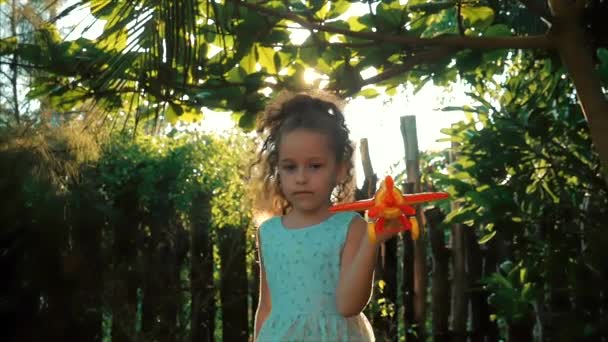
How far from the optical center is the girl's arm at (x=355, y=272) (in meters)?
1.92

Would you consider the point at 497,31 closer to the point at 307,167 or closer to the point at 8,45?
the point at 307,167

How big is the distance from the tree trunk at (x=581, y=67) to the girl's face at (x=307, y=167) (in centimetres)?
107

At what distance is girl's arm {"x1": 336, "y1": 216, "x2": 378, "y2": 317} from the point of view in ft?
6.31

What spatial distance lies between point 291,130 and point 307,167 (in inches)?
3.9

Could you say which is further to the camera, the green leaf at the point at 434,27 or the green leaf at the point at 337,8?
the green leaf at the point at 434,27

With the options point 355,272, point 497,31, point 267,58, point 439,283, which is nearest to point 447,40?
point 497,31

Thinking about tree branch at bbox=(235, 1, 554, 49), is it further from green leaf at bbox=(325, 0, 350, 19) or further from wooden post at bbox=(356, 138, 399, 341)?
wooden post at bbox=(356, 138, 399, 341)

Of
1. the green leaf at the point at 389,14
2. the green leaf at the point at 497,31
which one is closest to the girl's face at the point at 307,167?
the green leaf at the point at 389,14

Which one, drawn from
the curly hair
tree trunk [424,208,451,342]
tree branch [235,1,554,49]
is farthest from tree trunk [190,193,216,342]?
the curly hair

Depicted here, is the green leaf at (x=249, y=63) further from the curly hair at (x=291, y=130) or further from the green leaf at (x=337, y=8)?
the curly hair at (x=291, y=130)

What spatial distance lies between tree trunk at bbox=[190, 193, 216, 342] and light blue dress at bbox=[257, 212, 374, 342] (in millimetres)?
4058

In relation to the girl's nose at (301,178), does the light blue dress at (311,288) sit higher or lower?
lower

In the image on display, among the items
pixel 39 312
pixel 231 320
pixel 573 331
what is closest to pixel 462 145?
pixel 573 331

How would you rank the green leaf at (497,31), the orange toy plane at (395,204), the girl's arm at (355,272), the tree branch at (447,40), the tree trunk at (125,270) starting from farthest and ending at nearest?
the tree trunk at (125,270)
the green leaf at (497,31)
the tree branch at (447,40)
the girl's arm at (355,272)
the orange toy plane at (395,204)
